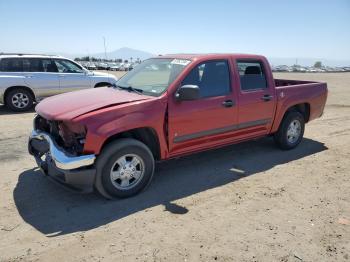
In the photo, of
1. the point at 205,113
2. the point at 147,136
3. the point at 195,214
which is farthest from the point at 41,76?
the point at 195,214

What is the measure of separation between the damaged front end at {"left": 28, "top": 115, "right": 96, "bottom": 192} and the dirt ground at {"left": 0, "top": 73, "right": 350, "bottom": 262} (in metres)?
0.37

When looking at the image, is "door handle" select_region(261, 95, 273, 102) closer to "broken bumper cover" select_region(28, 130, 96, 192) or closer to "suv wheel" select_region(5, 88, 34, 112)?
"broken bumper cover" select_region(28, 130, 96, 192)

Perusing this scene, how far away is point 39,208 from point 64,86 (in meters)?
7.46

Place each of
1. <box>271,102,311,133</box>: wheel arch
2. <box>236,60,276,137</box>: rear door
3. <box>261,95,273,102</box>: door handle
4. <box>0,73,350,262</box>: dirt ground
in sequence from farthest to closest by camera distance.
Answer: <box>271,102,311,133</box>: wheel arch, <box>261,95,273,102</box>: door handle, <box>236,60,276,137</box>: rear door, <box>0,73,350,262</box>: dirt ground

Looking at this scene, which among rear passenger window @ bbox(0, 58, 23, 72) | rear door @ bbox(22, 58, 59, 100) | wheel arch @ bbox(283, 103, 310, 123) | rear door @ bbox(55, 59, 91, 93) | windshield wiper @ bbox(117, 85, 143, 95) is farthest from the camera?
rear door @ bbox(55, 59, 91, 93)

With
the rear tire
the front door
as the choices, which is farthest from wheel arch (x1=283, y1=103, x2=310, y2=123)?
the front door

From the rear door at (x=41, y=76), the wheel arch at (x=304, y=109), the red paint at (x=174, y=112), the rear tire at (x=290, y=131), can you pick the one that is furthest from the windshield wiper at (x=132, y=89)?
the rear door at (x=41, y=76)

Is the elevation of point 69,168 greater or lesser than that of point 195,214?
greater

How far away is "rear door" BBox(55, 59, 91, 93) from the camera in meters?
10.9

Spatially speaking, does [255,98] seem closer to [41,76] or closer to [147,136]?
[147,136]

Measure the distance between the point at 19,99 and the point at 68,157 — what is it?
7410 mm

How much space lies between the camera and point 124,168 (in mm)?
4297

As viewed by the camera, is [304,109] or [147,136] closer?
[147,136]

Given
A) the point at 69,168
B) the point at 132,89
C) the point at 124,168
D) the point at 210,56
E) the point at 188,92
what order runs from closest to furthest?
the point at 69,168, the point at 124,168, the point at 188,92, the point at 132,89, the point at 210,56
